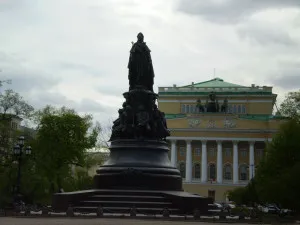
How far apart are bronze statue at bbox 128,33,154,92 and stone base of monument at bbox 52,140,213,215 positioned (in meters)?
3.48

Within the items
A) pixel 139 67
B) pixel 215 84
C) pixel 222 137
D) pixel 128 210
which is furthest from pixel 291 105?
pixel 215 84

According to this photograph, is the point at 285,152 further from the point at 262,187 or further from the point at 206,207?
the point at 206,207

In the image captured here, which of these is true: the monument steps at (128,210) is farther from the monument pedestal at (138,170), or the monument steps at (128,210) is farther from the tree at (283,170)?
the tree at (283,170)

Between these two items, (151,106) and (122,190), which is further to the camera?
(151,106)

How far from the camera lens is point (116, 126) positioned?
1258 inches

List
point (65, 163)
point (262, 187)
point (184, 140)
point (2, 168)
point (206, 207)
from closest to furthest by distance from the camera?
point (206, 207) < point (262, 187) < point (2, 168) < point (65, 163) < point (184, 140)

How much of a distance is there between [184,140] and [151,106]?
7727cm

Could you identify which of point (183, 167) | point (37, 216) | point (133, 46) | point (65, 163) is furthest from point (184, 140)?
point (37, 216)

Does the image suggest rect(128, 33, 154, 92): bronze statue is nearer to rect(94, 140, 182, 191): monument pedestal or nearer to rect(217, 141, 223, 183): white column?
rect(94, 140, 182, 191): monument pedestal

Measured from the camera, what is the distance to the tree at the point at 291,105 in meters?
59.5

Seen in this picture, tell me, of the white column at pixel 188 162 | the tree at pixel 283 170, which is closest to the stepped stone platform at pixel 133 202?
the tree at pixel 283 170

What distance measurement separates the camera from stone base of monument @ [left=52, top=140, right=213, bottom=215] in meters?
27.2

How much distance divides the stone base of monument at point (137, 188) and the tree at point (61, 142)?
32.5 m

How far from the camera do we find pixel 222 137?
352ft
